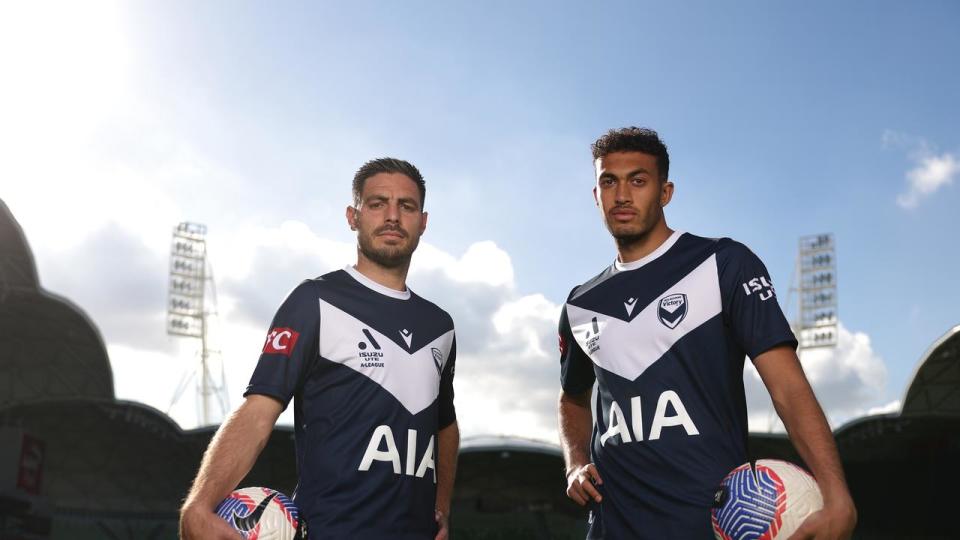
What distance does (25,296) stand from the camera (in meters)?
25.9

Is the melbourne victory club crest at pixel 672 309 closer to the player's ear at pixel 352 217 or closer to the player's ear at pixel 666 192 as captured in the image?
the player's ear at pixel 666 192

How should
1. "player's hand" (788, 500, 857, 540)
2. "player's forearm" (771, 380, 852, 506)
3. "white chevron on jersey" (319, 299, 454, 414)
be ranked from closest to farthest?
"player's hand" (788, 500, 857, 540) < "player's forearm" (771, 380, 852, 506) < "white chevron on jersey" (319, 299, 454, 414)

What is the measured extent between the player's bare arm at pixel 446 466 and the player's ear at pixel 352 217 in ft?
3.80

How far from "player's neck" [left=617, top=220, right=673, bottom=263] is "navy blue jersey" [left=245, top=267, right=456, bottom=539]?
1076 mm

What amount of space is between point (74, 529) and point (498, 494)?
18471 millimetres

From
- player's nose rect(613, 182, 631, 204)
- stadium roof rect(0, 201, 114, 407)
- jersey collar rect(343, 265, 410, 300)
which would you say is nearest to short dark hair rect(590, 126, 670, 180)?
player's nose rect(613, 182, 631, 204)

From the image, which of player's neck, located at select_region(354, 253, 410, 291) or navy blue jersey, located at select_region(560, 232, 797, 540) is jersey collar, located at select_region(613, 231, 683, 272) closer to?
navy blue jersey, located at select_region(560, 232, 797, 540)

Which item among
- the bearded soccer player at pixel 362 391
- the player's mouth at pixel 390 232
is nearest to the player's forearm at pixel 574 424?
the bearded soccer player at pixel 362 391

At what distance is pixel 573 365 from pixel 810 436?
4.58 feet

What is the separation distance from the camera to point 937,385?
2753cm

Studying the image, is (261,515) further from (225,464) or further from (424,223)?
(424,223)

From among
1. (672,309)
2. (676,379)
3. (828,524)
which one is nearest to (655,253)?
(672,309)

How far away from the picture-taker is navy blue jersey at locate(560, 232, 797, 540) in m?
3.57

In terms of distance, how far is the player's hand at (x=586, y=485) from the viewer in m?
3.80
